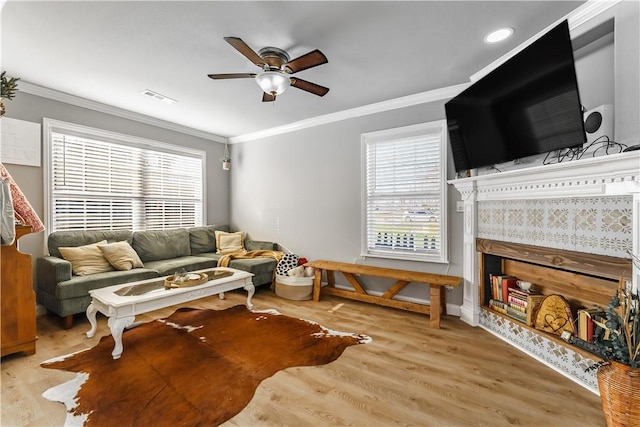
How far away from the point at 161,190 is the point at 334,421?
13.7 feet

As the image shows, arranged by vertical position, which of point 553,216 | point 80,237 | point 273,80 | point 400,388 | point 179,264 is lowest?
point 400,388

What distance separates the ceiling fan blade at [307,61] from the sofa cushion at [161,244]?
315 centimetres

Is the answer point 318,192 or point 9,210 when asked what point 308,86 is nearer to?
point 318,192

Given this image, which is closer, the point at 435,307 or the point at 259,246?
the point at 435,307

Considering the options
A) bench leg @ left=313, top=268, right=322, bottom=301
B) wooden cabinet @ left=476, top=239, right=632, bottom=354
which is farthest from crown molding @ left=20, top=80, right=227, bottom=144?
wooden cabinet @ left=476, top=239, right=632, bottom=354

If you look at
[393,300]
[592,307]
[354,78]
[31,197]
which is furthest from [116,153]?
[592,307]

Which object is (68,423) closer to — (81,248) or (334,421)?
(334,421)

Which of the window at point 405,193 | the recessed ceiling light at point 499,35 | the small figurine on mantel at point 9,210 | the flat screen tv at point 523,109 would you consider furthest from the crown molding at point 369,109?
the small figurine on mantel at point 9,210

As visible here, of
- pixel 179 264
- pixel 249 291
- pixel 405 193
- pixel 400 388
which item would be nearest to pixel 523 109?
pixel 405 193

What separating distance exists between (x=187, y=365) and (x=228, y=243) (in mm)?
2683

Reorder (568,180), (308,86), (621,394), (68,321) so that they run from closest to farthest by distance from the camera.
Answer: (621,394)
(568,180)
(308,86)
(68,321)

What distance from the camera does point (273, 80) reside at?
7.45 feet

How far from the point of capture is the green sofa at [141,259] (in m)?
2.81

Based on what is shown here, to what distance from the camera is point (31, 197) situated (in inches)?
126
